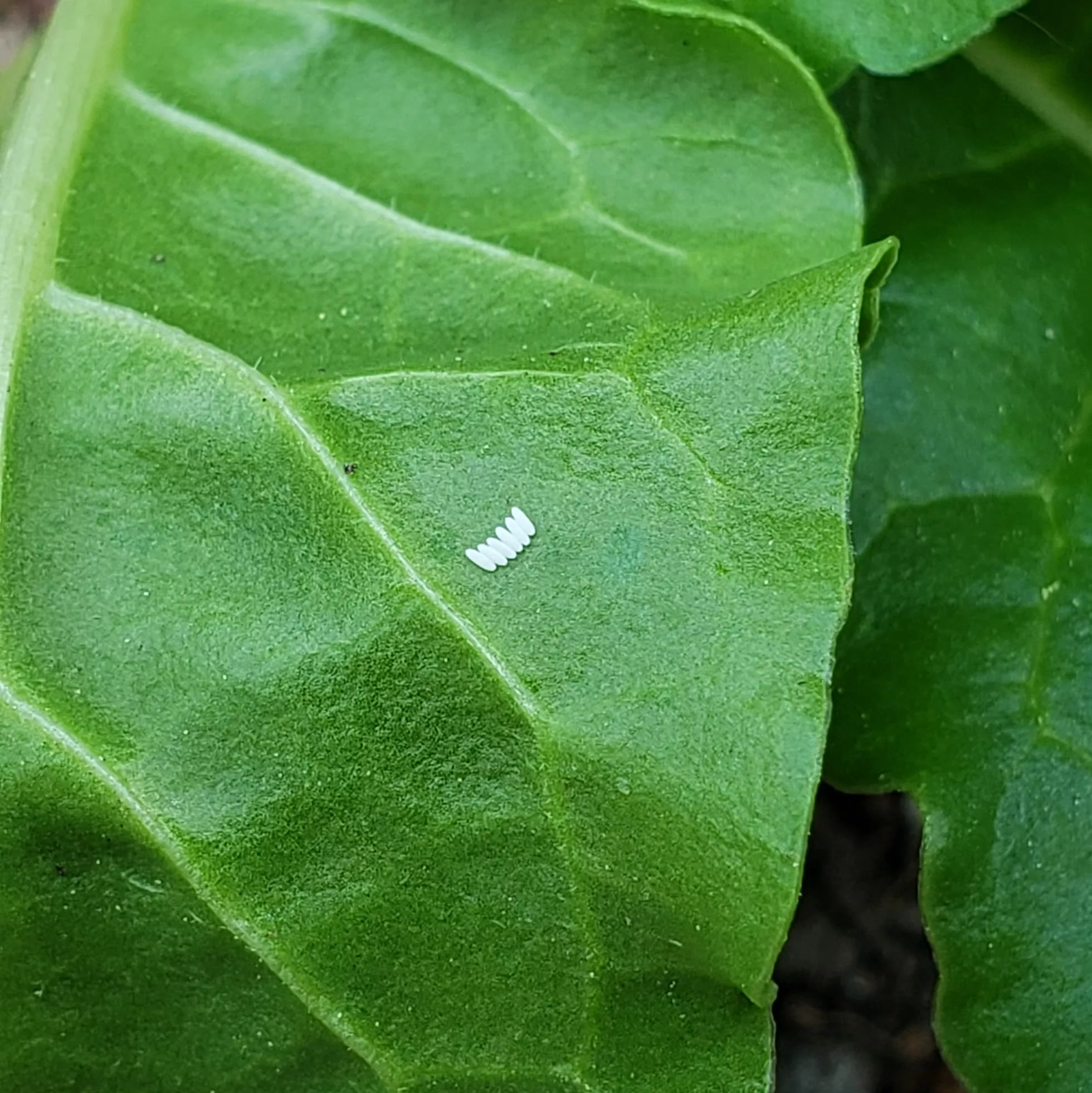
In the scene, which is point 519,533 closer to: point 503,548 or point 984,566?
point 503,548

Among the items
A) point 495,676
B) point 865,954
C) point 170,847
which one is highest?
point 495,676

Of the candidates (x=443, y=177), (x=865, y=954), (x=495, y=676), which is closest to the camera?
(x=495, y=676)

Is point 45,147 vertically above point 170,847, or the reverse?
point 45,147

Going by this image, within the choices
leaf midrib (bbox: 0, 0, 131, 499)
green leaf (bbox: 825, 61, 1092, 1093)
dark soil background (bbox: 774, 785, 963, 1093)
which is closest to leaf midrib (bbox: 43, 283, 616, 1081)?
leaf midrib (bbox: 0, 0, 131, 499)

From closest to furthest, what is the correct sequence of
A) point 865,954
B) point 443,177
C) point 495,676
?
point 495,676
point 443,177
point 865,954

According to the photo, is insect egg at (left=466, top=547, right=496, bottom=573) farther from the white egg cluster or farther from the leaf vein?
the leaf vein

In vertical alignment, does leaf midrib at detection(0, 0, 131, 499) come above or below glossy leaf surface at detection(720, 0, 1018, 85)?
below

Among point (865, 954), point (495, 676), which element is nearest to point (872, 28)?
point (495, 676)

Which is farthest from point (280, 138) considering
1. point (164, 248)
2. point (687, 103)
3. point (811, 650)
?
point (811, 650)
